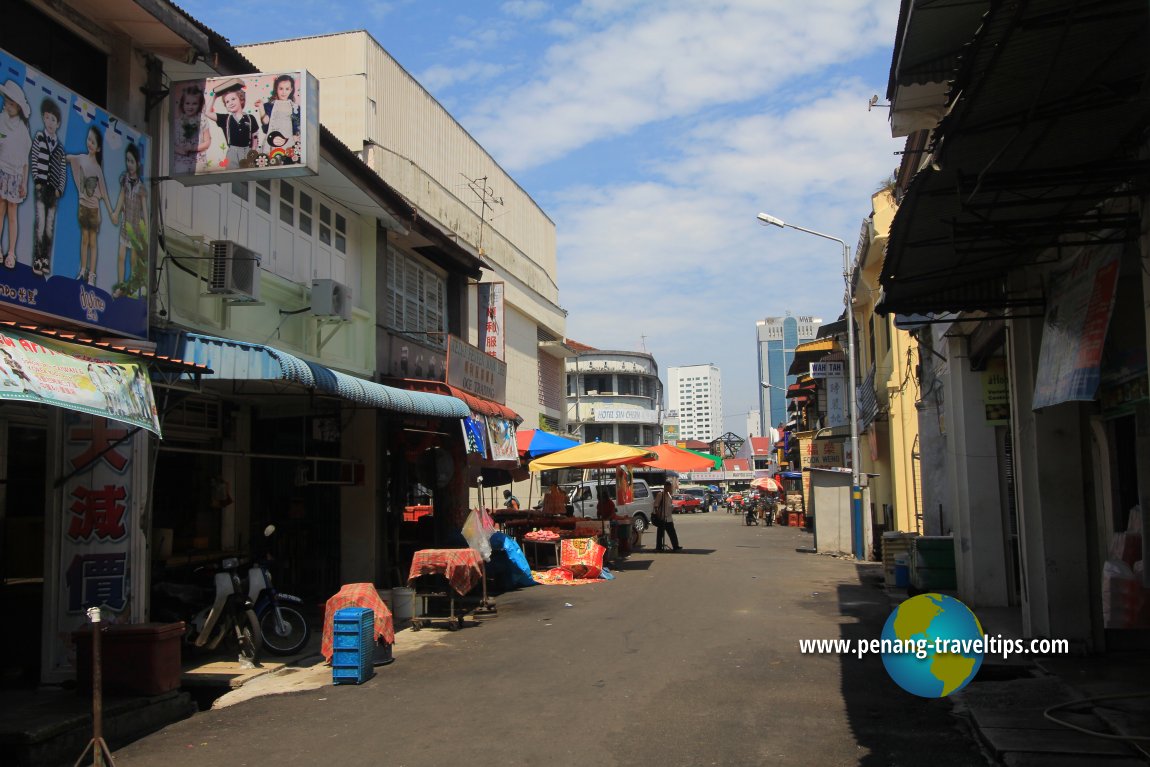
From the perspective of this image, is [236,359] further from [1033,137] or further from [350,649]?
[1033,137]

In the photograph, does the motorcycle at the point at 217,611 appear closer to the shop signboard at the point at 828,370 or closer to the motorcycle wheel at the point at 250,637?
the motorcycle wheel at the point at 250,637

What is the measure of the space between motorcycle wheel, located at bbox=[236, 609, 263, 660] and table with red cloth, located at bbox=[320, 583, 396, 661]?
69 cm

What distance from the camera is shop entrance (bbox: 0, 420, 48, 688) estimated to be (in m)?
9.75

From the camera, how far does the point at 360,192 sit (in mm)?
14070

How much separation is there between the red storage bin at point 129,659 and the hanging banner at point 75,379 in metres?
2.01

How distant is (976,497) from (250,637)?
30.8 feet

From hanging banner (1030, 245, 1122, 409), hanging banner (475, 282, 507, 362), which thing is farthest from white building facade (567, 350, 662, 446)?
hanging banner (1030, 245, 1122, 409)

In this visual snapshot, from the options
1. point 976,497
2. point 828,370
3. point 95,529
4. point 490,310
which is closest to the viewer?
point 95,529

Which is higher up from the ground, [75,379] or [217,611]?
[75,379]

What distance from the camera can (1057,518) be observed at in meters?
9.37

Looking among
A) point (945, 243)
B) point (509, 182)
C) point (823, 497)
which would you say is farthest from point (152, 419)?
point (509, 182)

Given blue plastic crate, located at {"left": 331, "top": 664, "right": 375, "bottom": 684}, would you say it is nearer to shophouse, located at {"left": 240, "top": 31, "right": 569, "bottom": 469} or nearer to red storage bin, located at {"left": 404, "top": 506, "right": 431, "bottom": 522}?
shophouse, located at {"left": 240, "top": 31, "right": 569, "bottom": 469}

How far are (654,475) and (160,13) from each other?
141 ft

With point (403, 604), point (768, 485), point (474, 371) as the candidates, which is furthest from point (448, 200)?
point (768, 485)
